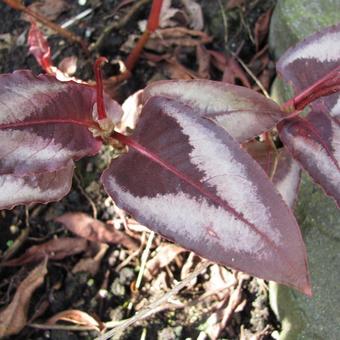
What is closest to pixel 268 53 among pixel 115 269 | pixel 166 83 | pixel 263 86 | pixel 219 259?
pixel 263 86

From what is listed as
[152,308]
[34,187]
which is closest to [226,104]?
[34,187]

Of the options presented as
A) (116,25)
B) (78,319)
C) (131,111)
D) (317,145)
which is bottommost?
(78,319)

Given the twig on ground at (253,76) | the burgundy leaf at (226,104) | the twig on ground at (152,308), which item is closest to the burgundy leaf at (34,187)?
the burgundy leaf at (226,104)

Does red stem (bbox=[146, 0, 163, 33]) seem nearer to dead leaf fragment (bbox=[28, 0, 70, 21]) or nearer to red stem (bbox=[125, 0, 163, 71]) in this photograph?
red stem (bbox=[125, 0, 163, 71])

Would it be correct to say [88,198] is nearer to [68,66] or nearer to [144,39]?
[68,66]

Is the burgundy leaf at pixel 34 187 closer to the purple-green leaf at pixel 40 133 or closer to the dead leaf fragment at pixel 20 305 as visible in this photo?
the purple-green leaf at pixel 40 133

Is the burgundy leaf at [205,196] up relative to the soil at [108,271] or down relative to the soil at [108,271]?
up

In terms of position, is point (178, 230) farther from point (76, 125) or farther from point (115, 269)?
point (115, 269)
